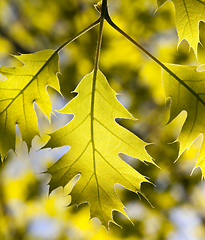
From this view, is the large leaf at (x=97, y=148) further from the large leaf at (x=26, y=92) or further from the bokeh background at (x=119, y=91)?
the bokeh background at (x=119, y=91)

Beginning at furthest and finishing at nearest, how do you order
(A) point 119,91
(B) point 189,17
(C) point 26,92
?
1. (A) point 119,91
2. (C) point 26,92
3. (B) point 189,17

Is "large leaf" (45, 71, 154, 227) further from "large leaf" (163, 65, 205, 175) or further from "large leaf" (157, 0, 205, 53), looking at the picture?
"large leaf" (157, 0, 205, 53)

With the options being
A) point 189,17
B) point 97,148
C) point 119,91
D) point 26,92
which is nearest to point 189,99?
point 189,17

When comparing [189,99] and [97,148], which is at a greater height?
[189,99]

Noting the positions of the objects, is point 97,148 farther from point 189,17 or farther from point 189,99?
point 189,17

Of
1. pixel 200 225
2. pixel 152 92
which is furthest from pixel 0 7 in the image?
pixel 200 225

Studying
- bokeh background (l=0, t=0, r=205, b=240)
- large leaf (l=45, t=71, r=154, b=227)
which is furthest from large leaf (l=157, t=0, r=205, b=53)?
bokeh background (l=0, t=0, r=205, b=240)

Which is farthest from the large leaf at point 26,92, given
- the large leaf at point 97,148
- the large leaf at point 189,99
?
the large leaf at point 189,99
